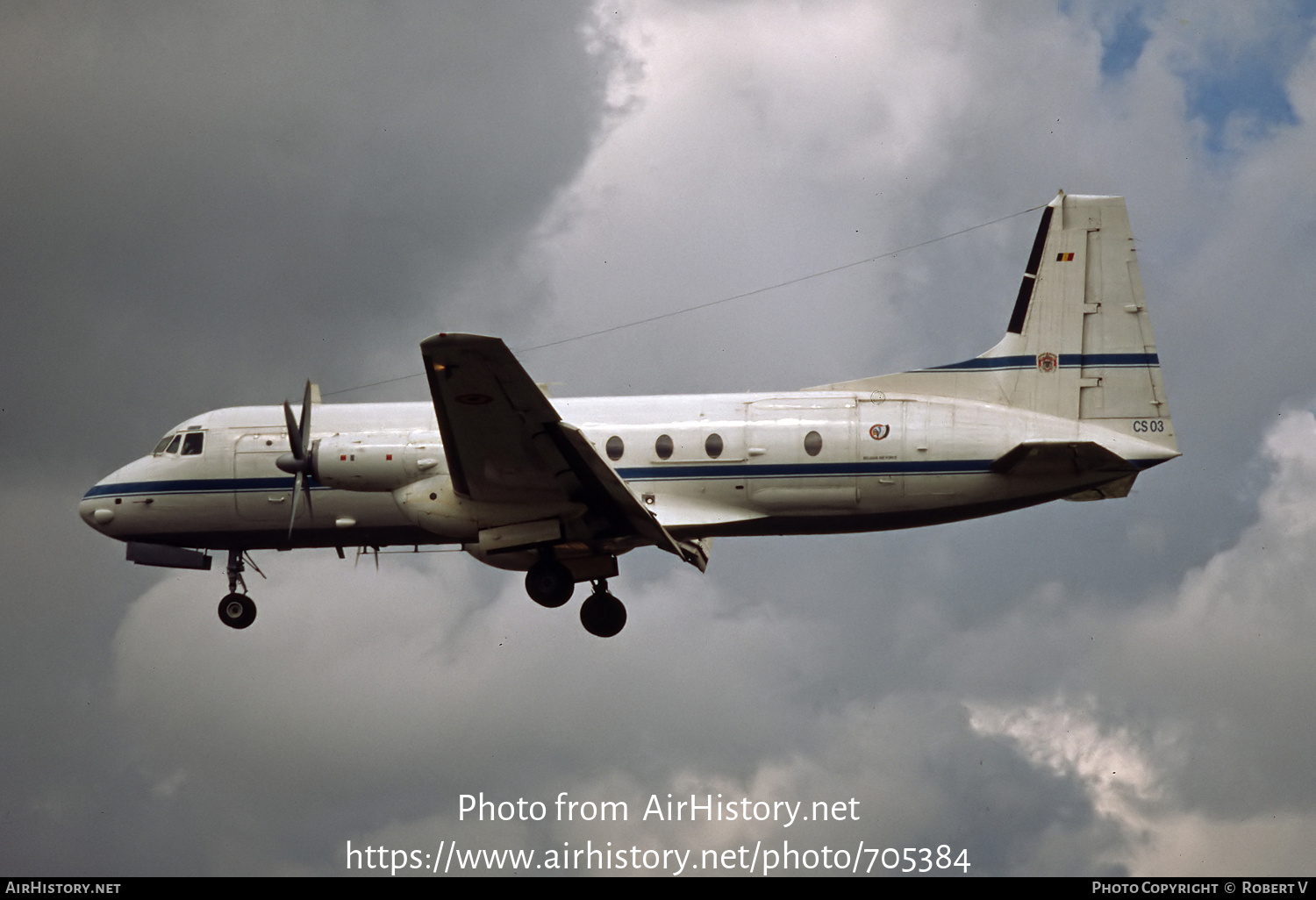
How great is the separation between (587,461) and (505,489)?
1.96 metres

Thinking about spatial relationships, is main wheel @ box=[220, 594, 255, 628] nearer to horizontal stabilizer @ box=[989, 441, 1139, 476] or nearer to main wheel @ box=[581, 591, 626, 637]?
main wheel @ box=[581, 591, 626, 637]

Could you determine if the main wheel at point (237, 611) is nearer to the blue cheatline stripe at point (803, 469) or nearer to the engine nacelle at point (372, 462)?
the blue cheatline stripe at point (803, 469)

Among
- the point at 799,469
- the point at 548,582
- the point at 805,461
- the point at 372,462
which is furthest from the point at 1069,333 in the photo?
the point at 372,462

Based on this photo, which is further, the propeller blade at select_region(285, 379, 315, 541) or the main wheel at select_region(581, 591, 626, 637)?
the main wheel at select_region(581, 591, 626, 637)

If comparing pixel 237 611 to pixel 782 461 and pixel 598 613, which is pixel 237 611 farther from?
pixel 782 461

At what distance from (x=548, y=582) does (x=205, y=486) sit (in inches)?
299

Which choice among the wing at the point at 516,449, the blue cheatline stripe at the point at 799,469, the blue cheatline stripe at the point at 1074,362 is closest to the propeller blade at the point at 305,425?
the wing at the point at 516,449

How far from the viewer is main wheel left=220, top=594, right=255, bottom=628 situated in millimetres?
36156

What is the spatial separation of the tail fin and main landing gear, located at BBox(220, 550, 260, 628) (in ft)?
42.0

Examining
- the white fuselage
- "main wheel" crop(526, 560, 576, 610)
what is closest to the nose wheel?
"main wheel" crop(526, 560, 576, 610)

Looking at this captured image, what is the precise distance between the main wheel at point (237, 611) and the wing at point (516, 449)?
734cm

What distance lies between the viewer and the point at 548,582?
1273 inches
